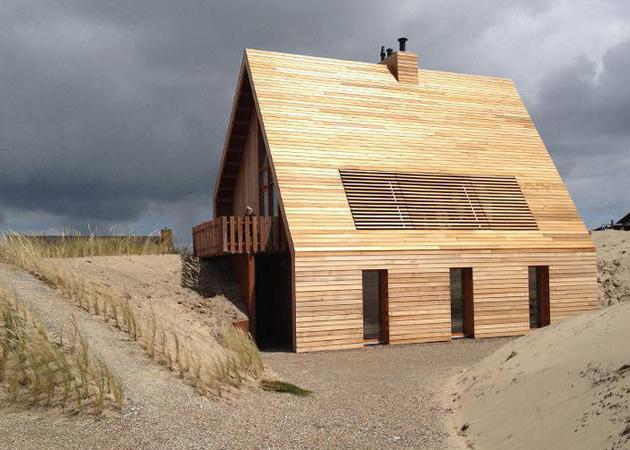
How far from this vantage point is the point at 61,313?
9.34 meters

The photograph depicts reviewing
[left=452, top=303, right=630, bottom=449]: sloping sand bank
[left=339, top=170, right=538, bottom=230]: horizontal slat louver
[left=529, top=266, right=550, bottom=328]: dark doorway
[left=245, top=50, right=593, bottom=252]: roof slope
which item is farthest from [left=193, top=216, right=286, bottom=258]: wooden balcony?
[left=529, top=266, right=550, bottom=328]: dark doorway

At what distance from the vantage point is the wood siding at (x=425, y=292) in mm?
13875

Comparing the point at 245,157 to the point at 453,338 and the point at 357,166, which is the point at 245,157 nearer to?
the point at 357,166

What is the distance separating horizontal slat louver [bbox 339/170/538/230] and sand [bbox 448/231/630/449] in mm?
6553

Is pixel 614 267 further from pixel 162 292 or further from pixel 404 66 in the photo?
pixel 162 292

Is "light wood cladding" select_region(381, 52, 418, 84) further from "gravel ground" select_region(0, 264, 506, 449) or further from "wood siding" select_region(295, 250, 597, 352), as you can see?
"gravel ground" select_region(0, 264, 506, 449)

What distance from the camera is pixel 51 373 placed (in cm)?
699

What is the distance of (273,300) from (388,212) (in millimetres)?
4243

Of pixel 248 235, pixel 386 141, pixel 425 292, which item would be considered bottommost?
pixel 425 292

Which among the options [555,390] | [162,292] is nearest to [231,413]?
[555,390]

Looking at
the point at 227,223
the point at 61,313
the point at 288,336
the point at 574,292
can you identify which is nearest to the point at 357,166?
the point at 227,223

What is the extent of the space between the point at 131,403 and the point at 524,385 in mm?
4646

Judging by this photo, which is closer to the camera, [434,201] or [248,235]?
[248,235]

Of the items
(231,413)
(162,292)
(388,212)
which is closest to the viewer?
(231,413)
